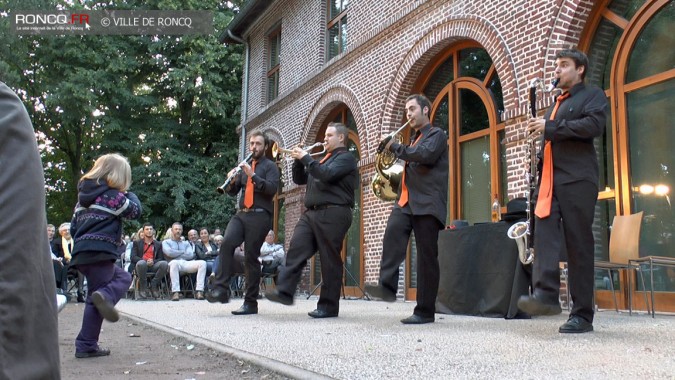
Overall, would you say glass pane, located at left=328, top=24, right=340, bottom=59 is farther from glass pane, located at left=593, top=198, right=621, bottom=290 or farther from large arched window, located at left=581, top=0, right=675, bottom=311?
glass pane, located at left=593, top=198, right=621, bottom=290

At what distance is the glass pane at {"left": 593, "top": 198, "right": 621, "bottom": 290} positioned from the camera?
24.7 ft

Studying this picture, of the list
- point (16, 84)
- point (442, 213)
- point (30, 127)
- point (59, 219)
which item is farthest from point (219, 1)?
point (30, 127)

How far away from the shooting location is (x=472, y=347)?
3971mm

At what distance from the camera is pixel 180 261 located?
13828 mm

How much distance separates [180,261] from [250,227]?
24.3ft

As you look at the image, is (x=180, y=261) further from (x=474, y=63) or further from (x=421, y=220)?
(x=421, y=220)

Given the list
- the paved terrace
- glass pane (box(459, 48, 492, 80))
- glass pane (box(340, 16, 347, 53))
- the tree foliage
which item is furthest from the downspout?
the paved terrace

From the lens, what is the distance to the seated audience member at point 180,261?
13.6 metres

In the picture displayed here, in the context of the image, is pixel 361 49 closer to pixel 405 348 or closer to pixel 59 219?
pixel 405 348

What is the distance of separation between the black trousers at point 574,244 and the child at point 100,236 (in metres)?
3.01

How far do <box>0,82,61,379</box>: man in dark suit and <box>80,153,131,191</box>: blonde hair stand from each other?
13.3ft

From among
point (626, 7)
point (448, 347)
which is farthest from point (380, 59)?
point (448, 347)

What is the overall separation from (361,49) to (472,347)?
30.6 ft

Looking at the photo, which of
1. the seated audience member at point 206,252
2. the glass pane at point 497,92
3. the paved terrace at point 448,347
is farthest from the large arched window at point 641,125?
the seated audience member at point 206,252
